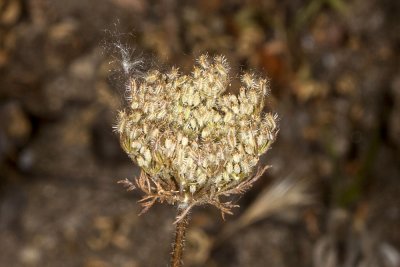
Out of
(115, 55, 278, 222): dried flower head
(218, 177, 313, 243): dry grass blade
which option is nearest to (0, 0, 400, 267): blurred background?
(218, 177, 313, 243): dry grass blade

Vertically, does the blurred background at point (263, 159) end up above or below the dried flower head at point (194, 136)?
above

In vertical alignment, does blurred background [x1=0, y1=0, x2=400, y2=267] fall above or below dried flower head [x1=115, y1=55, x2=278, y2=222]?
above

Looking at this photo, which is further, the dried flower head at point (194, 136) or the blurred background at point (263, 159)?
the blurred background at point (263, 159)

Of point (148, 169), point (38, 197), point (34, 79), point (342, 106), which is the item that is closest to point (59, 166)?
Result: point (38, 197)

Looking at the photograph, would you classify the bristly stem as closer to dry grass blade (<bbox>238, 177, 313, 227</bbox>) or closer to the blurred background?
the blurred background

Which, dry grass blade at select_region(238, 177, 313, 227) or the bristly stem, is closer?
the bristly stem

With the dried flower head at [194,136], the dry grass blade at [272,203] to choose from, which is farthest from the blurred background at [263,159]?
the dried flower head at [194,136]

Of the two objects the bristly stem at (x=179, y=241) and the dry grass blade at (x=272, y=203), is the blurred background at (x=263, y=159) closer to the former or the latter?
the dry grass blade at (x=272, y=203)
